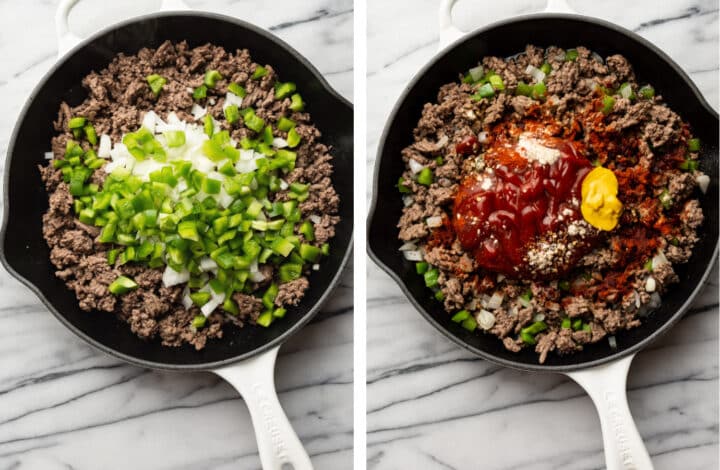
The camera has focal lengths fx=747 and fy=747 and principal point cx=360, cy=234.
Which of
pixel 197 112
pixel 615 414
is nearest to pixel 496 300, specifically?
pixel 615 414

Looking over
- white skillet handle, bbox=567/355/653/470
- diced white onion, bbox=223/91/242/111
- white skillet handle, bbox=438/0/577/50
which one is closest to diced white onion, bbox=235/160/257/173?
diced white onion, bbox=223/91/242/111

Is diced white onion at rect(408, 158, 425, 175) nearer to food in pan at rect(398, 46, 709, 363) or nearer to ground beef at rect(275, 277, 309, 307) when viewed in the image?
food in pan at rect(398, 46, 709, 363)

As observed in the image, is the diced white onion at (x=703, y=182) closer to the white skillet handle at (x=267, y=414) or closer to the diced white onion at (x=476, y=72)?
the diced white onion at (x=476, y=72)

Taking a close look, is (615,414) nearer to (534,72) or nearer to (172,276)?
(534,72)

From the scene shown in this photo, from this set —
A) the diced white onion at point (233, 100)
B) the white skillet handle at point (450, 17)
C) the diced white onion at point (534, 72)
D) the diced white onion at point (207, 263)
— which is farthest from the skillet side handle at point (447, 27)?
the diced white onion at point (207, 263)

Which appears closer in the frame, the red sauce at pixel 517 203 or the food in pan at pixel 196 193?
the red sauce at pixel 517 203

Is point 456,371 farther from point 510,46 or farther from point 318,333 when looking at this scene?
point 510,46
